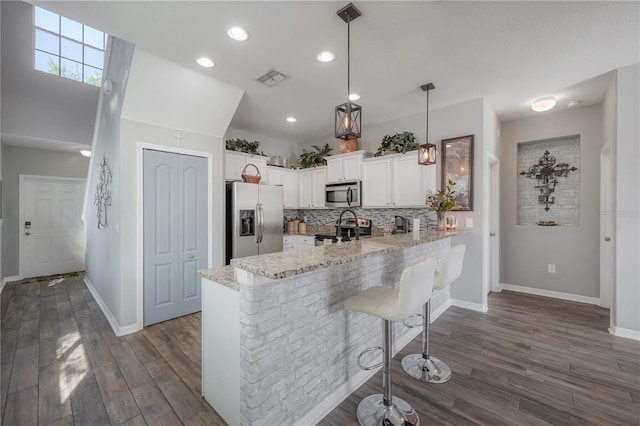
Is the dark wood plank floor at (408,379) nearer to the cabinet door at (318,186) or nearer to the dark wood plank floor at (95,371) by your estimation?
the dark wood plank floor at (95,371)

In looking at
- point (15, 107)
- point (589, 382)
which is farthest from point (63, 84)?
point (589, 382)

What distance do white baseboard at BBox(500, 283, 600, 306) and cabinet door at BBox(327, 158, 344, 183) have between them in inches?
130

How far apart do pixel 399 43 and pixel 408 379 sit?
111 inches

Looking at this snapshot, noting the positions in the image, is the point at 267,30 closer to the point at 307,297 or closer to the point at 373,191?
the point at 307,297

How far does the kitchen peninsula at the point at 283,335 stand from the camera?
1.44m

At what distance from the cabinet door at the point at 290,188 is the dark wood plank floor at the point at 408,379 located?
2717 millimetres

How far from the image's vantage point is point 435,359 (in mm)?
2414

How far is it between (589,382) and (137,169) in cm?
466

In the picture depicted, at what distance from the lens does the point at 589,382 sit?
2.15m

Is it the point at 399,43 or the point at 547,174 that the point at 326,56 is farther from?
the point at 547,174

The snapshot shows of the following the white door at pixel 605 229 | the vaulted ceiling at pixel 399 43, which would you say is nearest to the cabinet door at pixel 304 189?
the vaulted ceiling at pixel 399 43

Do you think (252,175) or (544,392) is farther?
(252,175)

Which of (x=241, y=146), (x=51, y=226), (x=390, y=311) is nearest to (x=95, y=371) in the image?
(x=390, y=311)

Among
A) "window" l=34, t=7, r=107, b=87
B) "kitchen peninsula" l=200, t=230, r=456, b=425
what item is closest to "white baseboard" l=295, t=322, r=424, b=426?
"kitchen peninsula" l=200, t=230, r=456, b=425
